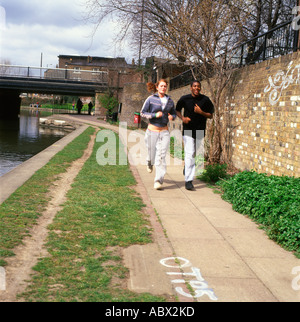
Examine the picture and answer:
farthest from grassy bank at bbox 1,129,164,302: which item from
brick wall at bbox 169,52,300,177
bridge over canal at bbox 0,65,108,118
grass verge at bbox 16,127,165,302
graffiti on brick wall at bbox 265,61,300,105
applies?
bridge over canal at bbox 0,65,108,118

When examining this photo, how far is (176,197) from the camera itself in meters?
7.54

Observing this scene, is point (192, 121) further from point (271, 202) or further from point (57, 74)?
point (57, 74)

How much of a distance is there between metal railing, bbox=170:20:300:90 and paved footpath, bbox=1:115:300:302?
3.91 meters

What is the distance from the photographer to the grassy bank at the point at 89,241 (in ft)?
11.4

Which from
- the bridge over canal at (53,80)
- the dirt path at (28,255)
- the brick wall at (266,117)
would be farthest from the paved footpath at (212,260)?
the bridge over canal at (53,80)

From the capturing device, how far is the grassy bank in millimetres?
3475

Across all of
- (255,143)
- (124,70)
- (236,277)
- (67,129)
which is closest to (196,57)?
(255,143)

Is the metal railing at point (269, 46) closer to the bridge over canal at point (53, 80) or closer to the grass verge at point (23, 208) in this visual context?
the grass verge at point (23, 208)

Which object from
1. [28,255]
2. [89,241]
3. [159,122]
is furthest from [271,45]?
[28,255]

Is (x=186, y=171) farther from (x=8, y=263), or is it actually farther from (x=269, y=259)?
(x=8, y=263)

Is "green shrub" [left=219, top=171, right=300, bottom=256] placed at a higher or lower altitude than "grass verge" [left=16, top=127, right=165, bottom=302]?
higher

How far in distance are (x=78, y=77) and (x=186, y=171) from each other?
40039mm

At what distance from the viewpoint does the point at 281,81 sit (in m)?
7.93

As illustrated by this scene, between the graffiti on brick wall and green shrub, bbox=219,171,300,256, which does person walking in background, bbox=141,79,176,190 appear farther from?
the graffiti on brick wall
